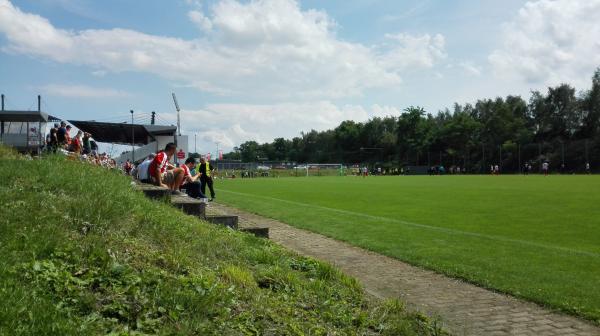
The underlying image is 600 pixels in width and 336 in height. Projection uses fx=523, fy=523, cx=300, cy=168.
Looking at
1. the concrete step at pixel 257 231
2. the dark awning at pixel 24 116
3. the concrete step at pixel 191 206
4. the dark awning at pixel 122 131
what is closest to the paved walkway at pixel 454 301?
the concrete step at pixel 257 231

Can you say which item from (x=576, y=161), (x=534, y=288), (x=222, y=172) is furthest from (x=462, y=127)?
(x=534, y=288)

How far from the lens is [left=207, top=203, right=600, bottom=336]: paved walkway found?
5625mm

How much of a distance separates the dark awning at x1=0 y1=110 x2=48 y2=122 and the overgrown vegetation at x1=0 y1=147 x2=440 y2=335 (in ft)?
89.8

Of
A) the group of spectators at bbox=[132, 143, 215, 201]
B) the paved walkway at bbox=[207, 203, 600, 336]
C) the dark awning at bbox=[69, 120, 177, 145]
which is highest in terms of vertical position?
the dark awning at bbox=[69, 120, 177, 145]

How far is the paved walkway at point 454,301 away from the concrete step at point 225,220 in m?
1.59

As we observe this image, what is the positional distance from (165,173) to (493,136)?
309ft

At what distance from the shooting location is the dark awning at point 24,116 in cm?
3156

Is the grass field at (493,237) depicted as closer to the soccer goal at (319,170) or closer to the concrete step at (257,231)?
the concrete step at (257,231)

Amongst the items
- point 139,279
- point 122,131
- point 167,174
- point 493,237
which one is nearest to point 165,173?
point 167,174

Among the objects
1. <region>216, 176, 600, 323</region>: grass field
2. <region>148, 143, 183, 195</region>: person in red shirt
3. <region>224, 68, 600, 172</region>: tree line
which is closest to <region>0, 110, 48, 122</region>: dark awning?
<region>216, 176, 600, 323</region>: grass field

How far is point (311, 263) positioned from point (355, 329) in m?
2.52

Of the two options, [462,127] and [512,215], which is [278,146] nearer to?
[462,127]

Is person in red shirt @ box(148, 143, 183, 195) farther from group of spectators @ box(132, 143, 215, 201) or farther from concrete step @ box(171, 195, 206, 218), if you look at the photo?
concrete step @ box(171, 195, 206, 218)

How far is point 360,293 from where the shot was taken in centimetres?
612
